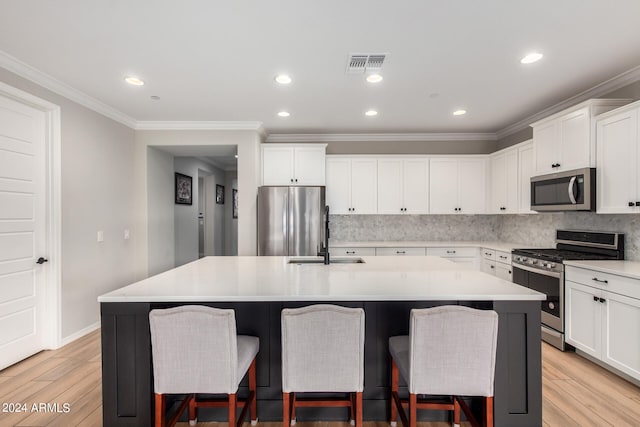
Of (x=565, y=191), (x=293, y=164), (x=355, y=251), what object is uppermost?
(x=293, y=164)

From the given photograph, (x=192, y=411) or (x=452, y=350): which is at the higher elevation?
(x=452, y=350)

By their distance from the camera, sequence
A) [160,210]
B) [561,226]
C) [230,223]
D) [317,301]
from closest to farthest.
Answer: [317,301] → [561,226] → [160,210] → [230,223]

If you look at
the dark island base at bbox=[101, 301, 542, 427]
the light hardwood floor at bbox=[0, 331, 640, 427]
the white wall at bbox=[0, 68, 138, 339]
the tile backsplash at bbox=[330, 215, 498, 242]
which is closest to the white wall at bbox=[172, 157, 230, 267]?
the white wall at bbox=[0, 68, 138, 339]

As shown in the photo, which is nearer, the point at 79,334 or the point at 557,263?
the point at 557,263

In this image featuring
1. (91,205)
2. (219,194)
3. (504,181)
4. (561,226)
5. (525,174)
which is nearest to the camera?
(91,205)

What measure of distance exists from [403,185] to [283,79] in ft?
8.55

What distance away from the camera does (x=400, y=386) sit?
197 centimetres

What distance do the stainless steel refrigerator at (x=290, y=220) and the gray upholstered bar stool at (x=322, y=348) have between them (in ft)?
8.47

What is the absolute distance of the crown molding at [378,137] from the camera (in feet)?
15.8

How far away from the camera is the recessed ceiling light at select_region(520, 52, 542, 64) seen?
2.40 metres

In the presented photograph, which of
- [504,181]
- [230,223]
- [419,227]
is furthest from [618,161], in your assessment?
[230,223]

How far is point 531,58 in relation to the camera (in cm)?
246

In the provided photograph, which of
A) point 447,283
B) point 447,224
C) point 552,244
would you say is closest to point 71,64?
point 447,283

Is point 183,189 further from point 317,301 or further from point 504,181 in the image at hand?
point 504,181
